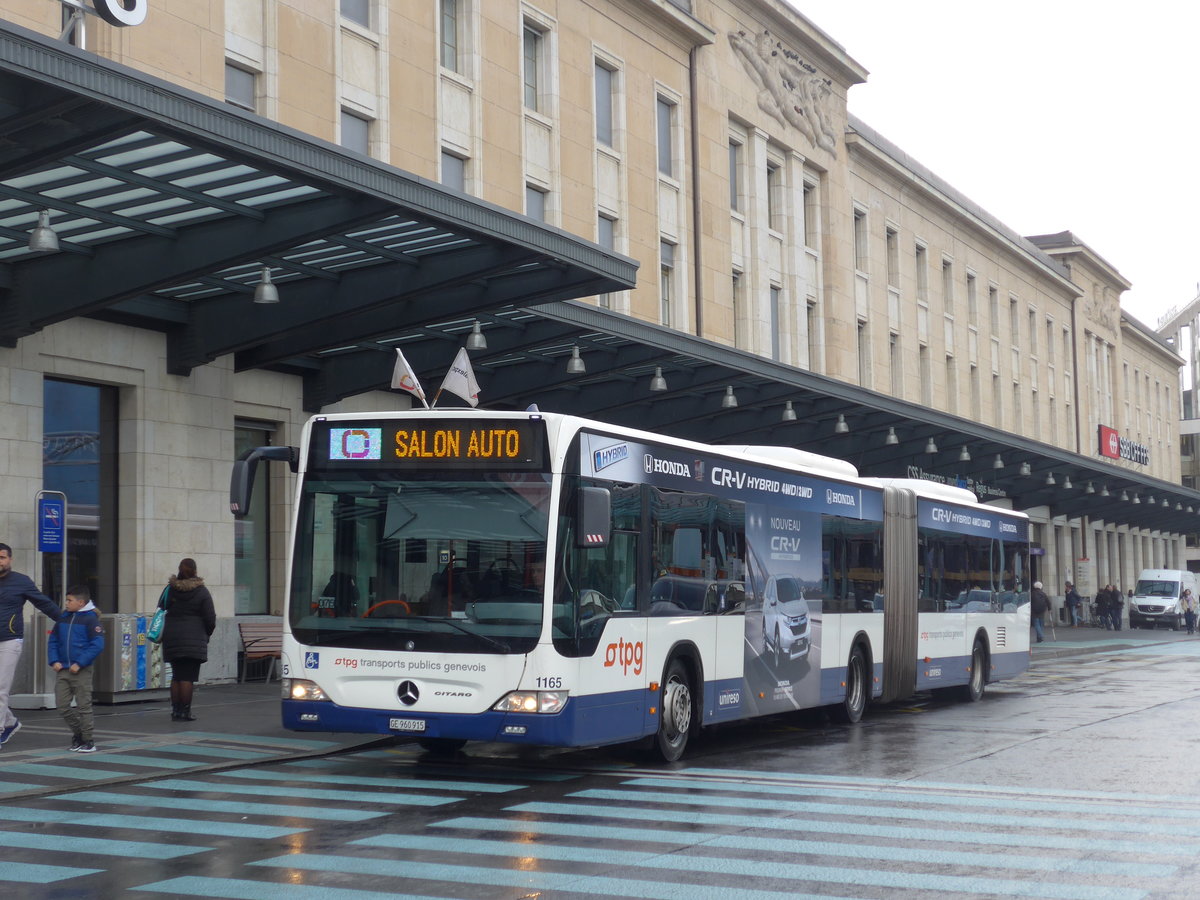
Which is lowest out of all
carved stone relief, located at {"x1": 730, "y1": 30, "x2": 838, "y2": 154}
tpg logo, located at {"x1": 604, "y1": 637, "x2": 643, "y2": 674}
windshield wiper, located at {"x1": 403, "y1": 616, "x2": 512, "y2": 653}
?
tpg logo, located at {"x1": 604, "y1": 637, "x2": 643, "y2": 674}

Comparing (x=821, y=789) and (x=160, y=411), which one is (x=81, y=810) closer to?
(x=821, y=789)

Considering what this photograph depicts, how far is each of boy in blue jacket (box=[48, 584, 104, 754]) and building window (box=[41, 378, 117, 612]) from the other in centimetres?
600

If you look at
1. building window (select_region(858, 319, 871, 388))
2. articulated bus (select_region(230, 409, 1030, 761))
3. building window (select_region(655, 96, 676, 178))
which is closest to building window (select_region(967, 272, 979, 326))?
building window (select_region(858, 319, 871, 388))

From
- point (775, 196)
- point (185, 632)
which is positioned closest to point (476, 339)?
point (185, 632)

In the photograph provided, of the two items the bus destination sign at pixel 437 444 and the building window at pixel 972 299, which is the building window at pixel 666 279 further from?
the building window at pixel 972 299

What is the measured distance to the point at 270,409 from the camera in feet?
74.6

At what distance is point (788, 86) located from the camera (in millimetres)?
40125

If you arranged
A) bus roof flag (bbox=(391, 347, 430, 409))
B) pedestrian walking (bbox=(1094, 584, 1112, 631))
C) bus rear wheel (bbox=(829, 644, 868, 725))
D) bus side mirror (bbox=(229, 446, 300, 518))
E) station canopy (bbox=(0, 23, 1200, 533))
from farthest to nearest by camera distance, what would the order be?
pedestrian walking (bbox=(1094, 584, 1112, 631))
bus rear wheel (bbox=(829, 644, 868, 725))
bus roof flag (bbox=(391, 347, 430, 409))
station canopy (bbox=(0, 23, 1200, 533))
bus side mirror (bbox=(229, 446, 300, 518))

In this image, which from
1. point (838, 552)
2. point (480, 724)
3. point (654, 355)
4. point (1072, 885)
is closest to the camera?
point (1072, 885)

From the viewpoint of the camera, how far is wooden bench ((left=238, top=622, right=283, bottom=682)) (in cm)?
A: 2127

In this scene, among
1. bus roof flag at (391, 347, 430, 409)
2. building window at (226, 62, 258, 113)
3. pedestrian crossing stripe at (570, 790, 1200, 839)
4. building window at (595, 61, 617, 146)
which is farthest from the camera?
building window at (595, 61, 617, 146)

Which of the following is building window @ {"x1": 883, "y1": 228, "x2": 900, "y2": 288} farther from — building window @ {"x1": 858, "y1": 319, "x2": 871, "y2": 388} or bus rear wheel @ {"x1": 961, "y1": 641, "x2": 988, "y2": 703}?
bus rear wheel @ {"x1": 961, "y1": 641, "x2": 988, "y2": 703}

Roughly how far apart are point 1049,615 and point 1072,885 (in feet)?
184

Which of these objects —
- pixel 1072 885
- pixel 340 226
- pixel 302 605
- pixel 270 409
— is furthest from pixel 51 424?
pixel 1072 885
